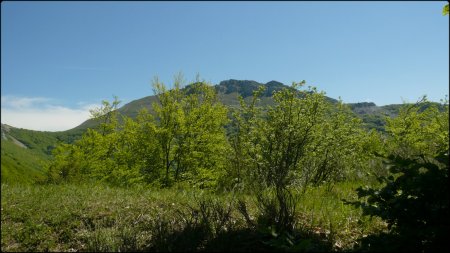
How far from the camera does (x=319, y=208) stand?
6.90 meters

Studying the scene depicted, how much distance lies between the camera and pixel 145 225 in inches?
236

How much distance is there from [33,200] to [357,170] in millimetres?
9902

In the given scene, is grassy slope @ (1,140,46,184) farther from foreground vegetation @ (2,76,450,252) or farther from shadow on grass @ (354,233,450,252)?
shadow on grass @ (354,233,450,252)

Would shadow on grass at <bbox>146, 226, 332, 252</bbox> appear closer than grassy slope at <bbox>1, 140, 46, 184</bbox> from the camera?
Yes

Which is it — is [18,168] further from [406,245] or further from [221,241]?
[406,245]

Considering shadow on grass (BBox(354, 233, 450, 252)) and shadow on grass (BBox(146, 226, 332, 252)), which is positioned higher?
shadow on grass (BBox(354, 233, 450, 252))

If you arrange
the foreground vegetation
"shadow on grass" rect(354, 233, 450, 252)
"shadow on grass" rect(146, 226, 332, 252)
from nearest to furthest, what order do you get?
"shadow on grass" rect(354, 233, 450, 252)
the foreground vegetation
"shadow on grass" rect(146, 226, 332, 252)

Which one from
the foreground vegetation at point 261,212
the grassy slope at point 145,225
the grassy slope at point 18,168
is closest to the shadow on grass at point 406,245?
Result: the foreground vegetation at point 261,212

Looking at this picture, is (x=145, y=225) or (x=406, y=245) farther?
(x=145, y=225)

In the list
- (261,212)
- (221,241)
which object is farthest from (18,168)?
(221,241)

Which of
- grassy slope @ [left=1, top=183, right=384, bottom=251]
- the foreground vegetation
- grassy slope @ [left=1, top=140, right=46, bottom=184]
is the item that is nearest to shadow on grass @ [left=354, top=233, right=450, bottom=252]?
the foreground vegetation

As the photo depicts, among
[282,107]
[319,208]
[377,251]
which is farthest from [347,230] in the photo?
[282,107]

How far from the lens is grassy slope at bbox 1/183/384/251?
523 centimetres

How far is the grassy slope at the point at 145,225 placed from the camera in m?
5.23
